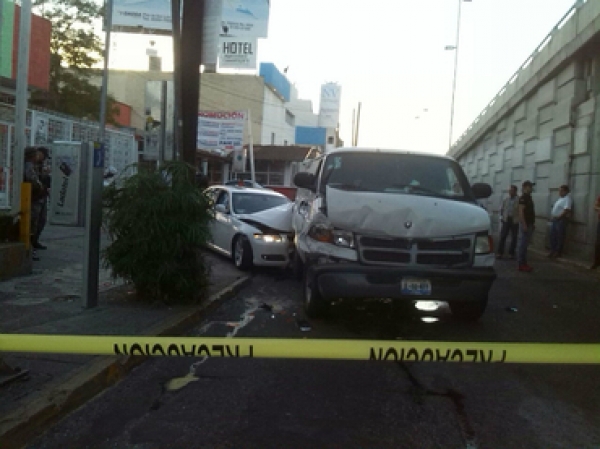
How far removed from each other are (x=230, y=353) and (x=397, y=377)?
2.36 meters

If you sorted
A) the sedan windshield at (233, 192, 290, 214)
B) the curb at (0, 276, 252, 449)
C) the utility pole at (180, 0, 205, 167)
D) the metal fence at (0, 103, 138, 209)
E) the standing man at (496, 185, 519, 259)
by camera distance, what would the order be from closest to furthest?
the curb at (0, 276, 252, 449) → the utility pole at (180, 0, 205, 167) → the sedan windshield at (233, 192, 290, 214) → the standing man at (496, 185, 519, 259) → the metal fence at (0, 103, 138, 209)

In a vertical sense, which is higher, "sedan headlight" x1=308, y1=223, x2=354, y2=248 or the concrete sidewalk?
"sedan headlight" x1=308, y1=223, x2=354, y2=248

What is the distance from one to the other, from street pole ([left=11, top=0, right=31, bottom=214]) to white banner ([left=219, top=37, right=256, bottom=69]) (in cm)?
1407

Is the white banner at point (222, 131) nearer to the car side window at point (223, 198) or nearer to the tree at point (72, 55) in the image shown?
the tree at point (72, 55)

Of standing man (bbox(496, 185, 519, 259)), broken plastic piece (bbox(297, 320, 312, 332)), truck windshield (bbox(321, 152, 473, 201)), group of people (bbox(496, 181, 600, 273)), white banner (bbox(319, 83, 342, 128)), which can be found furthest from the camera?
white banner (bbox(319, 83, 342, 128))

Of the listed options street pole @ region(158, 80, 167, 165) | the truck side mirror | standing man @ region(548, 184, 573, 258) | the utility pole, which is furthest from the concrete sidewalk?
standing man @ region(548, 184, 573, 258)

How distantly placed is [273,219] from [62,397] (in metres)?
6.78

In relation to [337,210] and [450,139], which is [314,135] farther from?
[337,210]

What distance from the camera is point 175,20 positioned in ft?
26.9

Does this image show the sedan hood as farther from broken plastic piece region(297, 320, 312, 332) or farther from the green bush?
broken plastic piece region(297, 320, 312, 332)

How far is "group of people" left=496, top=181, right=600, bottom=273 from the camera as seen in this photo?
1257cm

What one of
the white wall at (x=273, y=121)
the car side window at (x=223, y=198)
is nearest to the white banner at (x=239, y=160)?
the white wall at (x=273, y=121)

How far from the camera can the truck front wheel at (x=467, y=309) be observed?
7.19 m

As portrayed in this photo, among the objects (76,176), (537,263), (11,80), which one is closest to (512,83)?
(537,263)
